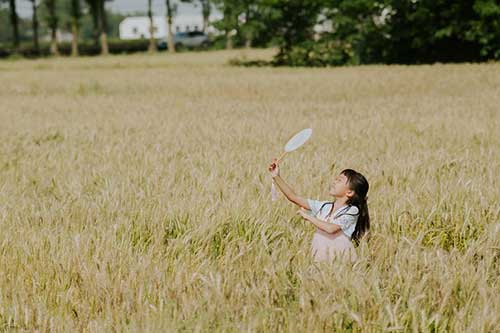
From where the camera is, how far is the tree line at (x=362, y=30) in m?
26.2

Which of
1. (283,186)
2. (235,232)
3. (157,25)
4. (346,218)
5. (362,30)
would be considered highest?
(157,25)

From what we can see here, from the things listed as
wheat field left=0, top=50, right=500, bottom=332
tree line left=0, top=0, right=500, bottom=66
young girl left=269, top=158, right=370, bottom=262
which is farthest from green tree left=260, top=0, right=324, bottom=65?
young girl left=269, top=158, right=370, bottom=262

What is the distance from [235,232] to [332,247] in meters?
0.70

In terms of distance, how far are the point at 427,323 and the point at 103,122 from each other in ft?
27.4

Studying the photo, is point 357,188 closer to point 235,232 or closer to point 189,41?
point 235,232

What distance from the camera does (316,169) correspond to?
5441 millimetres

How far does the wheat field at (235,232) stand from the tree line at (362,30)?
1895 cm

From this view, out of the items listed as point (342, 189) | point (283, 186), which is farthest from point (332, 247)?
point (283, 186)

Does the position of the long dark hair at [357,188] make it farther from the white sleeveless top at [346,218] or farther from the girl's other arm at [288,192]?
the girl's other arm at [288,192]

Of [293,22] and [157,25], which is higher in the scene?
[157,25]

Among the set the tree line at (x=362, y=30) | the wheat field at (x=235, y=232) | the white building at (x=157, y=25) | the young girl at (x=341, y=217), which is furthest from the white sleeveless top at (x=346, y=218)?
the white building at (x=157, y=25)

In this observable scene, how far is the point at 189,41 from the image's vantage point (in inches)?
2707

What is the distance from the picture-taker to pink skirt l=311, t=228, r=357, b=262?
2951mm

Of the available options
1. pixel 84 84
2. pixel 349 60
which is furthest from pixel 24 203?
pixel 349 60
